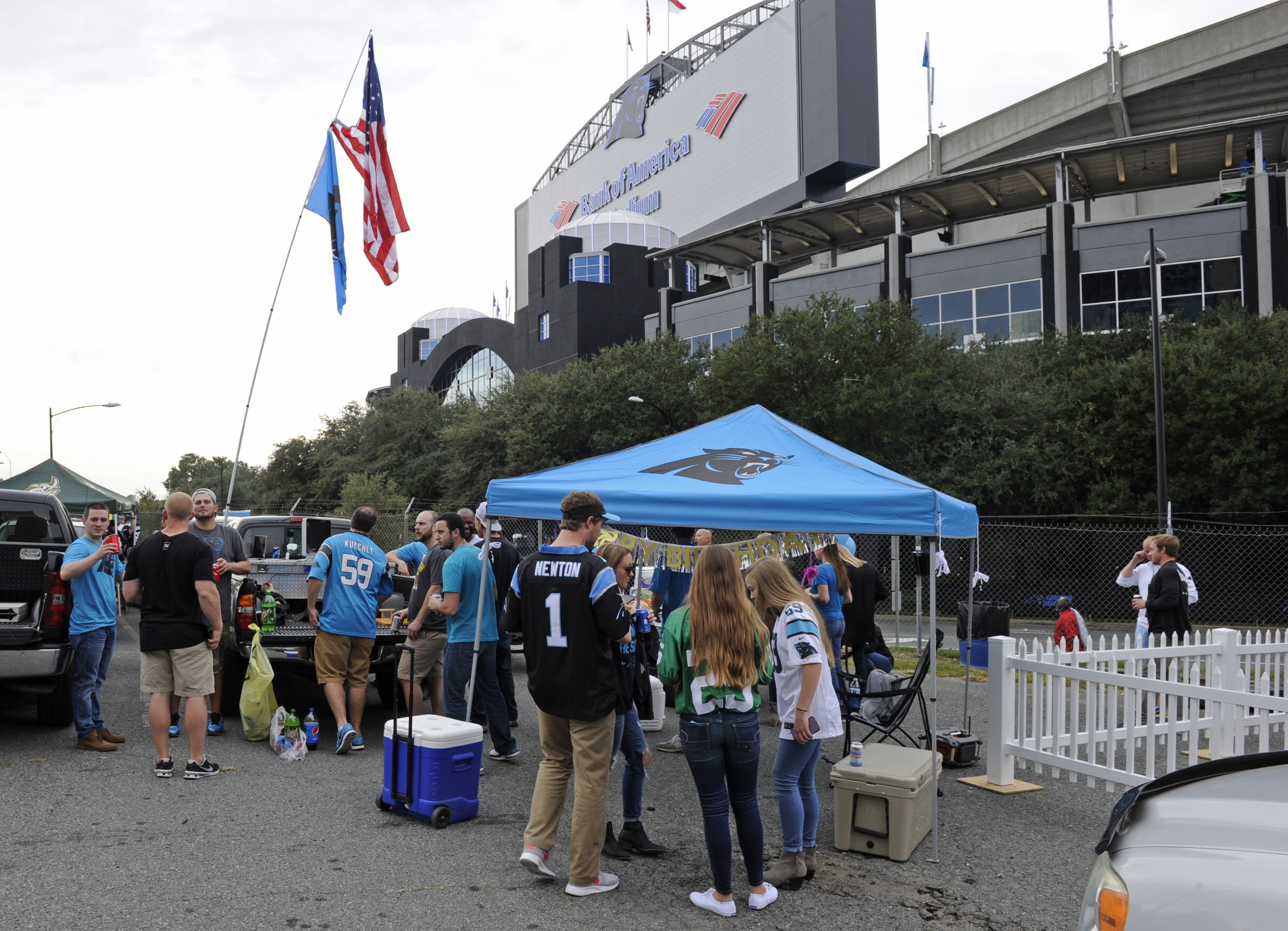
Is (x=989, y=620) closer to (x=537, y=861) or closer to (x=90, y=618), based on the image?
(x=537, y=861)

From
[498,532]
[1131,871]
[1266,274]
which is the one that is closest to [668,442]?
[498,532]

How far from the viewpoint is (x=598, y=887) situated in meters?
4.77

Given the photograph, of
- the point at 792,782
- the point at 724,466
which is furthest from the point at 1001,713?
the point at 792,782

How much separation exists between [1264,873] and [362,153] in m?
14.2

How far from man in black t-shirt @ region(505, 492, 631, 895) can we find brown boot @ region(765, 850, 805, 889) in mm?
803

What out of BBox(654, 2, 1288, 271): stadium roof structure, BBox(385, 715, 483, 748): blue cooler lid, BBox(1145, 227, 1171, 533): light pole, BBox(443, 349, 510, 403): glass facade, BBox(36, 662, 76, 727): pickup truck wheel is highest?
BBox(654, 2, 1288, 271): stadium roof structure

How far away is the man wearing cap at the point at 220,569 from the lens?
806 cm

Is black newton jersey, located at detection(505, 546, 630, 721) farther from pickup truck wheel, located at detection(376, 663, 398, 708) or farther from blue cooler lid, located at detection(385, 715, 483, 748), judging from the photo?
pickup truck wheel, located at detection(376, 663, 398, 708)

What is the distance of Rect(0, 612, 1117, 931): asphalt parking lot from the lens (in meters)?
4.46

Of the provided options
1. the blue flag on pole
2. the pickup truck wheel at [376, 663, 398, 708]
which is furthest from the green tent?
the pickup truck wheel at [376, 663, 398, 708]

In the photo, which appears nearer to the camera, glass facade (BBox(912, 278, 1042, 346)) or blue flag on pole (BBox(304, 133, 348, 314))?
blue flag on pole (BBox(304, 133, 348, 314))

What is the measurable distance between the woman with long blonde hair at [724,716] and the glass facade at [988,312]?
109 ft

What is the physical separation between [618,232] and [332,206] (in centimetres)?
5047

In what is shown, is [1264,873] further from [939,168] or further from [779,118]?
[779,118]
